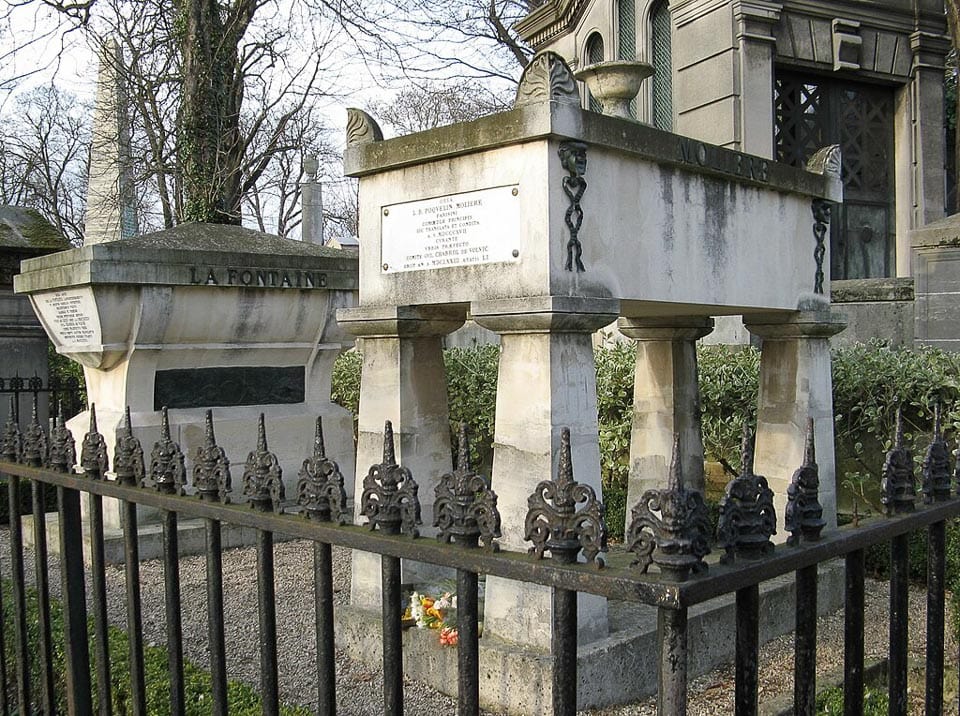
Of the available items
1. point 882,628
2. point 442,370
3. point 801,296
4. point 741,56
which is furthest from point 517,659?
point 741,56

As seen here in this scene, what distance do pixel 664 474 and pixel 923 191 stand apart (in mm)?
7788

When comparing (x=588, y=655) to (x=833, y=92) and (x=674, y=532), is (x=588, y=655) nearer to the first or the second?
(x=674, y=532)

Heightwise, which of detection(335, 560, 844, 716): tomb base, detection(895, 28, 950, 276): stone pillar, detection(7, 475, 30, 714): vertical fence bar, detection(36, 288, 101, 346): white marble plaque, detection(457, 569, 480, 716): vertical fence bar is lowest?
detection(335, 560, 844, 716): tomb base

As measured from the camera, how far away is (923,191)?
11.3 meters

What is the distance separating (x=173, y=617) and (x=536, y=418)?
68.7 inches

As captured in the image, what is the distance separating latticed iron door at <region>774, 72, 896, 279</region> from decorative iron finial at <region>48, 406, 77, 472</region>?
956cm

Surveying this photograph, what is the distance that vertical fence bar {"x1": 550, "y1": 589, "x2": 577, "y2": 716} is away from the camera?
171 cm

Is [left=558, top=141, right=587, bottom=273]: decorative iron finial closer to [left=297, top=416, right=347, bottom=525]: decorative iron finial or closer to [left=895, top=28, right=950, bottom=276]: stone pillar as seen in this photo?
[left=297, top=416, right=347, bottom=525]: decorative iron finial

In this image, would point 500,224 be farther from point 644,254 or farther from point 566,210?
point 644,254

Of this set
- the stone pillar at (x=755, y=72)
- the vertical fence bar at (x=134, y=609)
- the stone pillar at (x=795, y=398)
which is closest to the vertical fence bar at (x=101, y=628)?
the vertical fence bar at (x=134, y=609)

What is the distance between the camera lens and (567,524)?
5.82ft

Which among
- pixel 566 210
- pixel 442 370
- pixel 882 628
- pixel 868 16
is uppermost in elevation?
pixel 868 16

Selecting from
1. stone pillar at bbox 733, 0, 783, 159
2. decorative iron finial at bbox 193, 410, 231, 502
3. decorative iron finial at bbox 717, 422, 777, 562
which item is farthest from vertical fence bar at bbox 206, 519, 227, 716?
stone pillar at bbox 733, 0, 783, 159

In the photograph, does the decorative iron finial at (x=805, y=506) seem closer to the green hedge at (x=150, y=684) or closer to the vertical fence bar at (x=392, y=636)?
the vertical fence bar at (x=392, y=636)
